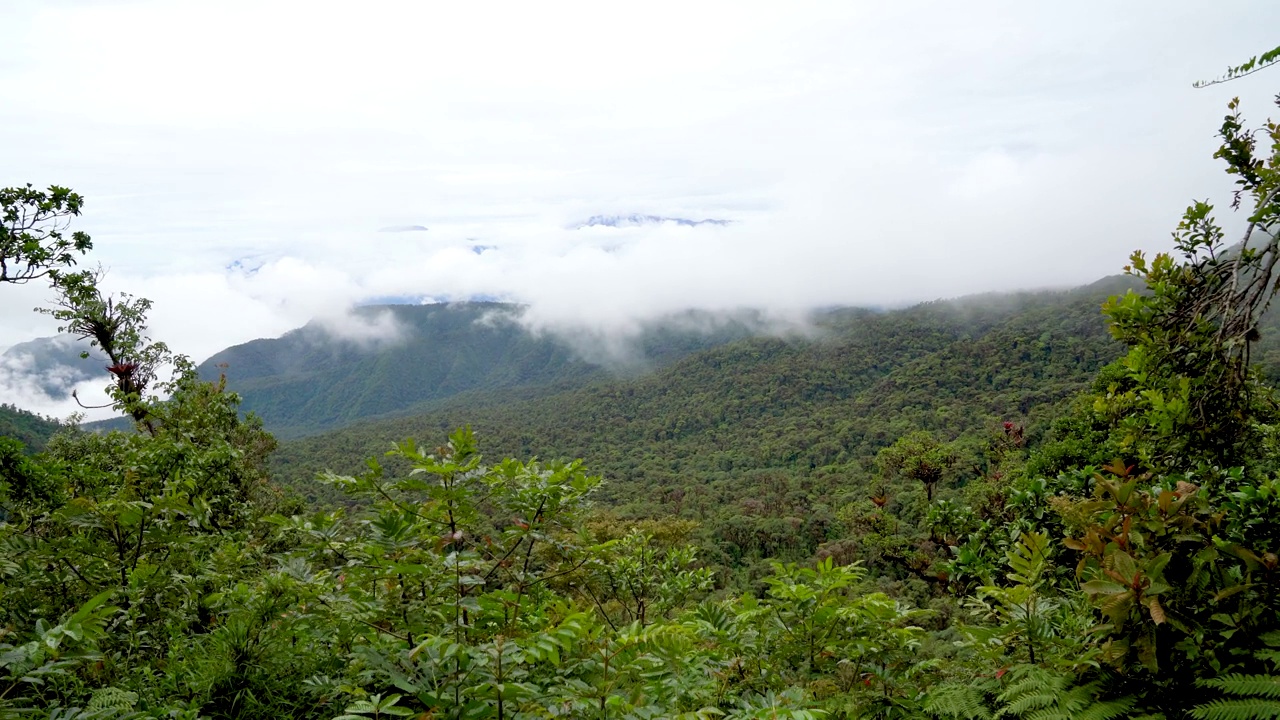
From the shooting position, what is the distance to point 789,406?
12131cm

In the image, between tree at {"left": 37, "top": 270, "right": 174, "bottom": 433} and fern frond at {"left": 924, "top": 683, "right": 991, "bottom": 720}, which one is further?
tree at {"left": 37, "top": 270, "right": 174, "bottom": 433}

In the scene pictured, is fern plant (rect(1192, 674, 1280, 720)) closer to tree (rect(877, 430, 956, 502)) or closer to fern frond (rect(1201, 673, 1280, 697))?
fern frond (rect(1201, 673, 1280, 697))

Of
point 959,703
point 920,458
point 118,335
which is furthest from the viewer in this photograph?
point 920,458

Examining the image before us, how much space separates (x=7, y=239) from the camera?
19.2 ft

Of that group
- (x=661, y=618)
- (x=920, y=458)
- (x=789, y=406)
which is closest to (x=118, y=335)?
(x=661, y=618)

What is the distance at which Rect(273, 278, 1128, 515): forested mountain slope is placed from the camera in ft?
251

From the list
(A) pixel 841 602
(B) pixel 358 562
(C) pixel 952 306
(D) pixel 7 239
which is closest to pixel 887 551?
(A) pixel 841 602

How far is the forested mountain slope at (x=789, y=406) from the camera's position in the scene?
76438 millimetres

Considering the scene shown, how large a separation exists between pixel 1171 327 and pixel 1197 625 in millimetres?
1279

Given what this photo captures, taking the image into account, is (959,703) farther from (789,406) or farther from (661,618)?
(789,406)

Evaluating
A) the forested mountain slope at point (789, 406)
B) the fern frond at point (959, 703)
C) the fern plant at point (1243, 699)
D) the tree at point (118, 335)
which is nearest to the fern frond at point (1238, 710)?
the fern plant at point (1243, 699)

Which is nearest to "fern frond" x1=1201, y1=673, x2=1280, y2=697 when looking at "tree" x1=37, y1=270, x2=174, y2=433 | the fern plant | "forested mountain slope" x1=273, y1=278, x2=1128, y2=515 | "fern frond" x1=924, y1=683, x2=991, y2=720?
the fern plant

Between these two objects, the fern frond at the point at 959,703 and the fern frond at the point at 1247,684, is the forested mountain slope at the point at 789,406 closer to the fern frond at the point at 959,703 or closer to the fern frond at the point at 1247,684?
the fern frond at the point at 959,703

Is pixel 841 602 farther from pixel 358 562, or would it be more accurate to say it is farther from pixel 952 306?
pixel 952 306
